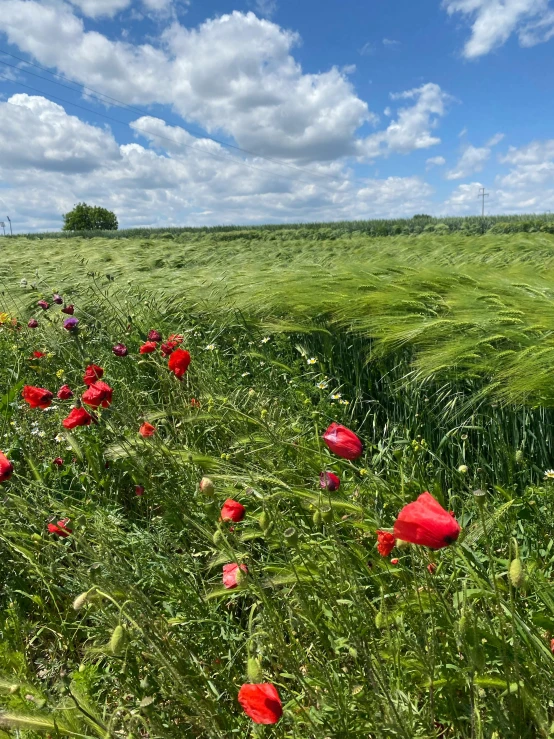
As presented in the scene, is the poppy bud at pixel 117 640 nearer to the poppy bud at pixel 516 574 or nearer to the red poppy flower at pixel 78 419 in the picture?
the poppy bud at pixel 516 574

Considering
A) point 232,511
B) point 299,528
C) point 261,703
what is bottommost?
point 299,528

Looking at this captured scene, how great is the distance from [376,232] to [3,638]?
24663 millimetres

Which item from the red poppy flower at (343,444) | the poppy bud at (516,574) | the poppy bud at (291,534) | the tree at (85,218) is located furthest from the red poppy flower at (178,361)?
the tree at (85,218)

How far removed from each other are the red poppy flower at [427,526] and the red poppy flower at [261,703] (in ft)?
1.02

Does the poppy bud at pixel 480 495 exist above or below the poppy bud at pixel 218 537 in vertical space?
above

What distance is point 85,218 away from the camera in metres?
60.2

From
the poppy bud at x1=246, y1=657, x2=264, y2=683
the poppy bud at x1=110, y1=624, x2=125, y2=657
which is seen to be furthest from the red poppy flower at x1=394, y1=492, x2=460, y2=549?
the poppy bud at x1=110, y1=624, x2=125, y2=657

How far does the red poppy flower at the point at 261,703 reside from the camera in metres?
0.81

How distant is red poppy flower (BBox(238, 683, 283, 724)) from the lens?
811 millimetres

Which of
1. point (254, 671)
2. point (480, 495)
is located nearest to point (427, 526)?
point (480, 495)

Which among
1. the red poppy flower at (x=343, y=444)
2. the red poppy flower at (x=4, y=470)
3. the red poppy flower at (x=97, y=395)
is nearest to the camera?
the red poppy flower at (x=343, y=444)

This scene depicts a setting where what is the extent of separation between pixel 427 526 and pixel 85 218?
214 feet

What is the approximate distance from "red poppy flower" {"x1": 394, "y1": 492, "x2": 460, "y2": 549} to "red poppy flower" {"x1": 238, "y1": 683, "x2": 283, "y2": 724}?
0.31 meters

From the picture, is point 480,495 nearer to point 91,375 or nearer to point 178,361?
point 178,361
